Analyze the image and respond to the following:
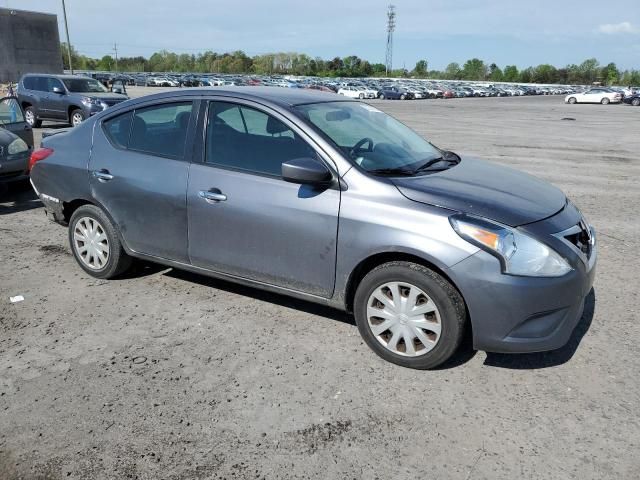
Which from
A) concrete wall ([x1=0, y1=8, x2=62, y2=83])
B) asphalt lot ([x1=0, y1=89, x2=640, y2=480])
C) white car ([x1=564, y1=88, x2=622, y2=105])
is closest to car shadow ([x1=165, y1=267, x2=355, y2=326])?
asphalt lot ([x1=0, y1=89, x2=640, y2=480])

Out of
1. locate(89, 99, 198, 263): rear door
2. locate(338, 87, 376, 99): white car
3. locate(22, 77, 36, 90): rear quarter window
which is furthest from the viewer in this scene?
locate(338, 87, 376, 99): white car

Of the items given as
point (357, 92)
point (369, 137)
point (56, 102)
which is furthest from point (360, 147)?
point (357, 92)

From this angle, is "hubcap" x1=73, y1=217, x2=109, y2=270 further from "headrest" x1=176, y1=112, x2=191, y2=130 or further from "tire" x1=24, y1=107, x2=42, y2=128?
"tire" x1=24, y1=107, x2=42, y2=128

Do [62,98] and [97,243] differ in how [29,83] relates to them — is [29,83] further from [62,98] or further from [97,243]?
[97,243]

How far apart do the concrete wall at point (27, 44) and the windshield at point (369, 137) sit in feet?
209

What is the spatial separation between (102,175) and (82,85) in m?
15.2

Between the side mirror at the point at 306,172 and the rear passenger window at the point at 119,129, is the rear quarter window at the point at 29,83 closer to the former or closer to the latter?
the rear passenger window at the point at 119,129

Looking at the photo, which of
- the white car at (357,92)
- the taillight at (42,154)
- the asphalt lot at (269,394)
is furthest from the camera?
the white car at (357,92)

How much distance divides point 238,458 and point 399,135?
2861 mm

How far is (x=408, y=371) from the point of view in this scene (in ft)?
11.5

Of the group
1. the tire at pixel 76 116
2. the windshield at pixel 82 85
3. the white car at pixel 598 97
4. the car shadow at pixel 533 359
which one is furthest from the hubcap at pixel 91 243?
the white car at pixel 598 97

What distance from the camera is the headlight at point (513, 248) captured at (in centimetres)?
316

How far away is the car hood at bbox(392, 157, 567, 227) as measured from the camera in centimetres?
335

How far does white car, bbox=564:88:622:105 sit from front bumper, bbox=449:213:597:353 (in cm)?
5827
